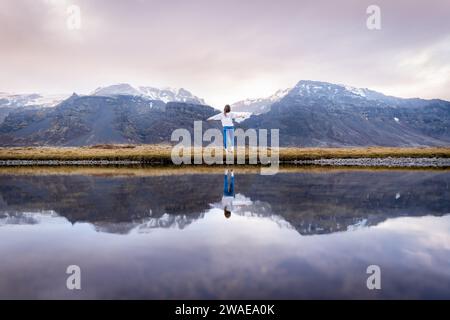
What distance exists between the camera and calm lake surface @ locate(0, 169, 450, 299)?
586 centimetres

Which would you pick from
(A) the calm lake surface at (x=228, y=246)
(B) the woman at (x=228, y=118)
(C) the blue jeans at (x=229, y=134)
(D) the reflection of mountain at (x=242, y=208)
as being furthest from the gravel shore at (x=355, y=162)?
(A) the calm lake surface at (x=228, y=246)

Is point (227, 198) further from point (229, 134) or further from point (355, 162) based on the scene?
point (355, 162)

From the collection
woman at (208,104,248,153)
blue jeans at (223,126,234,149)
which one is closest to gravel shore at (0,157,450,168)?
blue jeans at (223,126,234,149)

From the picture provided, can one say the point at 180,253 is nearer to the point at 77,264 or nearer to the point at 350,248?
the point at 77,264

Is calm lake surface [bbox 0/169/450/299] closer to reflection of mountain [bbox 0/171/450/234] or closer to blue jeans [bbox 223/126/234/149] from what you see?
reflection of mountain [bbox 0/171/450/234]

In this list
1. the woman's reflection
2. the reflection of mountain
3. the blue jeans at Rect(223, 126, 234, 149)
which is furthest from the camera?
the blue jeans at Rect(223, 126, 234, 149)

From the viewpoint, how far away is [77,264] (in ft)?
23.3

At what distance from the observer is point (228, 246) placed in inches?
320

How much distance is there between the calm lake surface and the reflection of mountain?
0.18ft

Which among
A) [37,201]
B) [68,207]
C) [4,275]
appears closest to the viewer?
[4,275]

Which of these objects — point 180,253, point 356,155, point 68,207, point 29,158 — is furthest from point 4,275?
point 29,158

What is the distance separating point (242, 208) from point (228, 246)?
15.9ft
